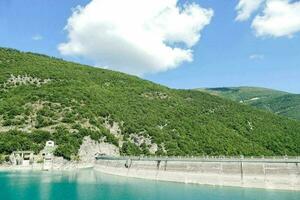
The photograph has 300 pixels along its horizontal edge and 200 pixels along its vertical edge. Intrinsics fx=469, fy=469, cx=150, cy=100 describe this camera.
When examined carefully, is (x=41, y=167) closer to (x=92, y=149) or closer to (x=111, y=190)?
(x=92, y=149)

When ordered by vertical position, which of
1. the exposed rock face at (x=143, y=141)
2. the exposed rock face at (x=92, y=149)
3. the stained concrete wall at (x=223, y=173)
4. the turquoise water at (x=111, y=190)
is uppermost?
the exposed rock face at (x=143, y=141)

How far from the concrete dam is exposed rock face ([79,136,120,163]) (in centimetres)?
1918

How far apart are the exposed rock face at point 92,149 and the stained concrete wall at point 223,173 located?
22.4m

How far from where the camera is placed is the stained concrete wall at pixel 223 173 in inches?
3733

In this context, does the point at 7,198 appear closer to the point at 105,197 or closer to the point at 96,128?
the point at 105,197

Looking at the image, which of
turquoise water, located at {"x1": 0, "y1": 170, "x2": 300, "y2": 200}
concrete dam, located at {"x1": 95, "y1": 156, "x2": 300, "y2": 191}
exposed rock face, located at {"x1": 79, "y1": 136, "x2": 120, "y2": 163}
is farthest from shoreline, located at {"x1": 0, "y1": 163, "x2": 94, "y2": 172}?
turquoise water, located at {"x1": 0, "y1": 170, "x2": 300, "y2": 200}

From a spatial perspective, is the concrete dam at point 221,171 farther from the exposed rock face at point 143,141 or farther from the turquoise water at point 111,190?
the exposed rock face at point 143,141

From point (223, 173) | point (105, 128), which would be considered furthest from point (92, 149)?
point (223, 173)

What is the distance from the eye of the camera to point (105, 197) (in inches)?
3524

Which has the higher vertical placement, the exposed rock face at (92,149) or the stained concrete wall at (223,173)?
the exposed rock face at (92,149)

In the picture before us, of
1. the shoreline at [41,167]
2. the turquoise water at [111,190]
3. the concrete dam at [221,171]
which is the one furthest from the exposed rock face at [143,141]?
the turquoise water at [111,190]

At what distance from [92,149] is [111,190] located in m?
58.2

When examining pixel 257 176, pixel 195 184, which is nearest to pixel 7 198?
pixel 195 184

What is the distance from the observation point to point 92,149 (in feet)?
513
